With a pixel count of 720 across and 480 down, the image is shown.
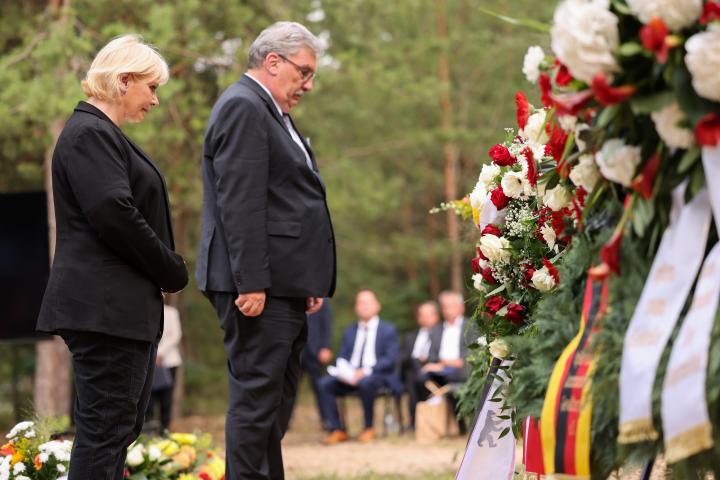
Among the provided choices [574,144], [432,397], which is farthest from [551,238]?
[432,397]

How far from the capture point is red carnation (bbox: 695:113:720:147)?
254cm

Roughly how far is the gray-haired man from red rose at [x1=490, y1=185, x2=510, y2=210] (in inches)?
27.2

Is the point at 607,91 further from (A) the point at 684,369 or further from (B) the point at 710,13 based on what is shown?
(A) the point at 684,369

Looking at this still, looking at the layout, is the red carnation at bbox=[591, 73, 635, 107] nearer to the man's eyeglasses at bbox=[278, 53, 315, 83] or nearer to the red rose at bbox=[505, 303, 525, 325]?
the red rose at bbox=[505, 303, 525, 325]

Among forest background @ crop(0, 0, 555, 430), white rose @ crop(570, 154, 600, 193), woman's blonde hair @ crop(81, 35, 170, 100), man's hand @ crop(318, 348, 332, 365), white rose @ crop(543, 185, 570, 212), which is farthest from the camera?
man's hand @ crop(318, 348, 332, 365)

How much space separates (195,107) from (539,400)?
9866 mm

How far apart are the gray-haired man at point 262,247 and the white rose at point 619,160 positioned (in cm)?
173

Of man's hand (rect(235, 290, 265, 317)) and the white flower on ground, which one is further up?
man's hand (rect(235, 290, 265, 317))

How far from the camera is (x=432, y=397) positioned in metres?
12.1

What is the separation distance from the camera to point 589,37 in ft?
8.71

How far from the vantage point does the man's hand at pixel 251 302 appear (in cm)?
414

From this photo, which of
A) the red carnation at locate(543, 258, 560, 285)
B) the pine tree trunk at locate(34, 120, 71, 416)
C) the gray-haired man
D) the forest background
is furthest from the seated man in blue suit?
the red carnation at locate(543, 258, 560, 285)

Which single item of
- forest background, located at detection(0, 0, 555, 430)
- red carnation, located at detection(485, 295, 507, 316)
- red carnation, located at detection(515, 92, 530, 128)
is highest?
forest background, located at detection(0, 0, 555, 430)

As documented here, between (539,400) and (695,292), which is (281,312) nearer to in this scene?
(539,400)
